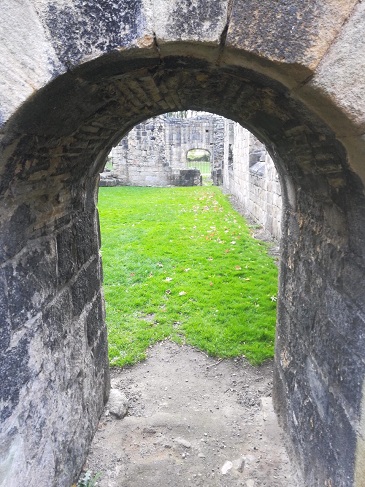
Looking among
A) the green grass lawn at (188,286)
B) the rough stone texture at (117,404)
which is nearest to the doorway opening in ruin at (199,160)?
the green grass lawn at (188,286)

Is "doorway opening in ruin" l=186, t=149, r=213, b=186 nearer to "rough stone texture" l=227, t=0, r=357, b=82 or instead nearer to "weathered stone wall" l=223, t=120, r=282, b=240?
"weathered stone wall" l=223, t=120, r=282, b=240

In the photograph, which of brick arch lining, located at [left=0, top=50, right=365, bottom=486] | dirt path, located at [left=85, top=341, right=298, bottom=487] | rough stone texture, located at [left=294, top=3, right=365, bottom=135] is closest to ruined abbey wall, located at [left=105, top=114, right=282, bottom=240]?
dirt path, located at [left=85, top=341, right=298, bottom=487]

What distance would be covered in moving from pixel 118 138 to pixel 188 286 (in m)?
3.11

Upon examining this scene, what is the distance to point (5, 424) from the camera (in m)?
1.77

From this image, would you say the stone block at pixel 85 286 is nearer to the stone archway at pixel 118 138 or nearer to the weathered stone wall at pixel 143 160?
the stone archway at pixel 118 138

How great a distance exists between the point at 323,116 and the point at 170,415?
2.80 meters

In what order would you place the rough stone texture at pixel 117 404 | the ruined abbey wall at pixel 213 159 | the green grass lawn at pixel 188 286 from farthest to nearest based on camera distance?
the ruined abbey wall at pixel 213 159 < the green grass lawn at pixel 188 286 < the rough stone texture at pixel 117 404

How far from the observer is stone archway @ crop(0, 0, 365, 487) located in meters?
1.40

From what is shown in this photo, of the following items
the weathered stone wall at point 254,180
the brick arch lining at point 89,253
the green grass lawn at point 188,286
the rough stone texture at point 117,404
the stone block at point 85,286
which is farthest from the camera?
the weathered stone wall at point 254,180

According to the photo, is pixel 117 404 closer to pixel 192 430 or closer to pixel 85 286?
pixel 192 430

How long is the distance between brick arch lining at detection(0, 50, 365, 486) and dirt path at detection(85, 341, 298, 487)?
25 cm

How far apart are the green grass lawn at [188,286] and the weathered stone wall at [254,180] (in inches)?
21.5

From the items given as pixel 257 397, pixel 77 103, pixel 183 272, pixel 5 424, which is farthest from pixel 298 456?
pixel 183 272

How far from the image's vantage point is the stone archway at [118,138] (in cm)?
140
